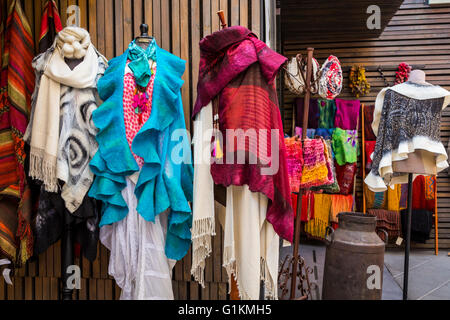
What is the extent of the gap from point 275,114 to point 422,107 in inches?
61.1

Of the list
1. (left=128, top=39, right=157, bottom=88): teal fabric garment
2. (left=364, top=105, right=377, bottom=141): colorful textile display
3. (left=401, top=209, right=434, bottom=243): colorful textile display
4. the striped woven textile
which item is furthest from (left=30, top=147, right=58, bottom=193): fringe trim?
(left=401, top=209, right=434, bottom=243): colorful textile display

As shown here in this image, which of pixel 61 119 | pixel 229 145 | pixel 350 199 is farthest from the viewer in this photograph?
pixel 350 199

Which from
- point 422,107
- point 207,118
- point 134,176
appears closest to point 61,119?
point 134,176

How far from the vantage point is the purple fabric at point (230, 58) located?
1.62 m

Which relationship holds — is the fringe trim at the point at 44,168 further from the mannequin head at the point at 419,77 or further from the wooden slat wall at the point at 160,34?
the mannequin head at the point at 419,77

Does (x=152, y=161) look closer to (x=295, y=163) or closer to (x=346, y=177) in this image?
(x=295, y=163)

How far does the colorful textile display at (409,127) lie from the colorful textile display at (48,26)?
104 inches

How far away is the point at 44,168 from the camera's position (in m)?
1.88

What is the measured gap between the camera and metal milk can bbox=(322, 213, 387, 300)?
2.25m

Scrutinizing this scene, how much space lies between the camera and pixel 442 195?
467 cm

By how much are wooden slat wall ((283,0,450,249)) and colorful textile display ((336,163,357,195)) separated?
0.38m

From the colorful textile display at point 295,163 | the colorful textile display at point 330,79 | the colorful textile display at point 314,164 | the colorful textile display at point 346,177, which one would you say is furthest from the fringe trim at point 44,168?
the colorful textile display at point 346,177

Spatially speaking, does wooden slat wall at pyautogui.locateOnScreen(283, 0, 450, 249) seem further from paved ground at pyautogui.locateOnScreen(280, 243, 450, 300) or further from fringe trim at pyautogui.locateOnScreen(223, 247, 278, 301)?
fringe trim at pyautogui.locateOnScreen(223, 247, 278, 301)

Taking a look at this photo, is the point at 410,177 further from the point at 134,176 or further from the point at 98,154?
the point at 98,154
